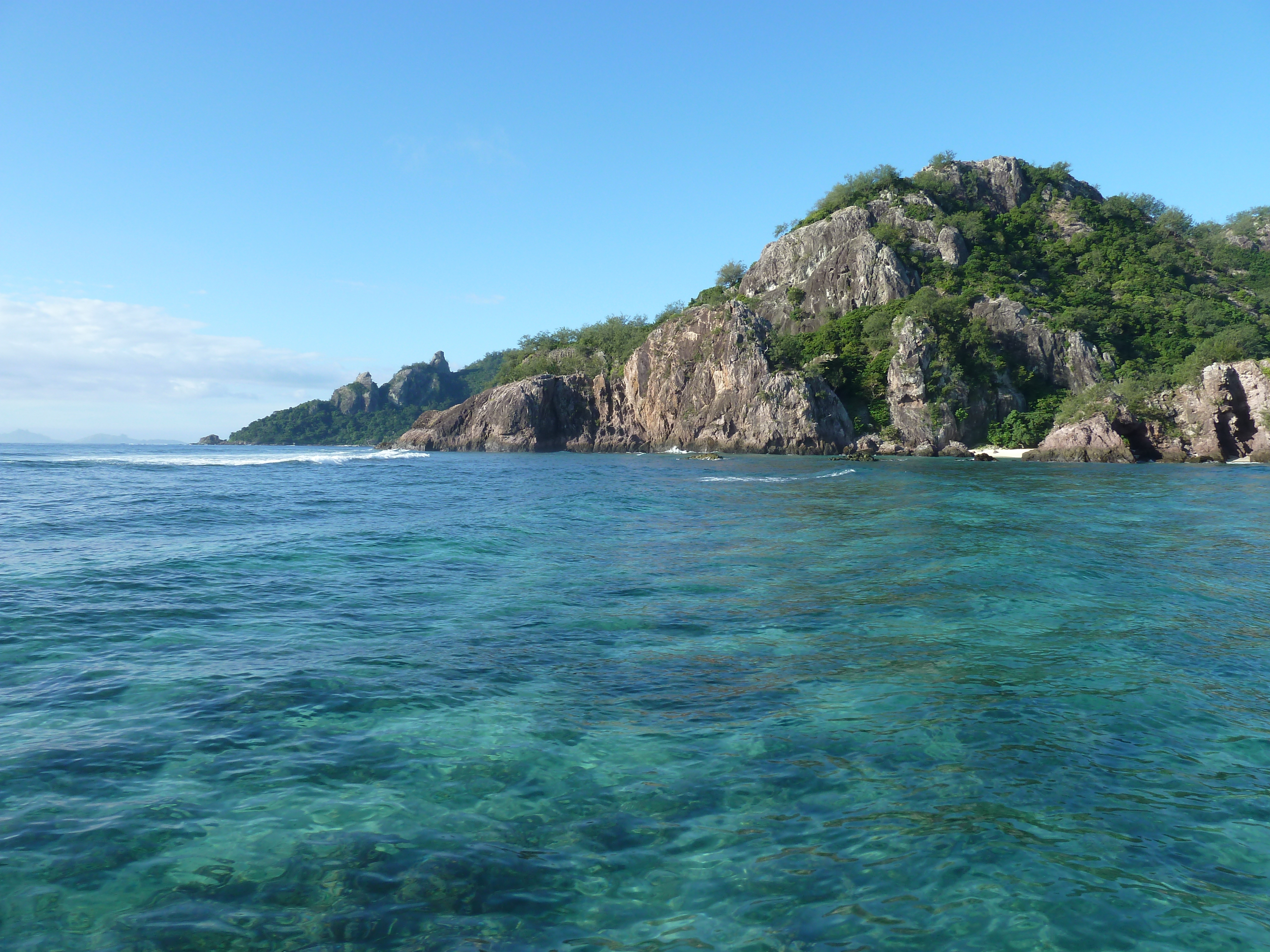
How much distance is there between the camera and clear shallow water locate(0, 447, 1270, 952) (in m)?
4.49

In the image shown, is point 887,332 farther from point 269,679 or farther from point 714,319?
point 269,679

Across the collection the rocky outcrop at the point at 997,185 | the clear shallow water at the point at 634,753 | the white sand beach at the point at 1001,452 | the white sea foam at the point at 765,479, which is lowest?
the clear shallow water at the point at 634,753

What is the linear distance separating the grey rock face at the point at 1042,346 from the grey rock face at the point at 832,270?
1516cm

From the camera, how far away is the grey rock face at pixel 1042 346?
7912cm

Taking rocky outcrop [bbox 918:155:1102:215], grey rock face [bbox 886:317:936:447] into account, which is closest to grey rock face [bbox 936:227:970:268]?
rocky outcrop [bbox 918:155:1102:215]

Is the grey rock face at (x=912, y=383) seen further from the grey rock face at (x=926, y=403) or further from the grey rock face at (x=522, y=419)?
the grey rock face at (x=522, y=419)

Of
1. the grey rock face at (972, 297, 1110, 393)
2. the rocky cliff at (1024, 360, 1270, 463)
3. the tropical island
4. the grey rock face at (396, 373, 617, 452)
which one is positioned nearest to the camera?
the rocky cliff at (1024, 360, 1270, 463)

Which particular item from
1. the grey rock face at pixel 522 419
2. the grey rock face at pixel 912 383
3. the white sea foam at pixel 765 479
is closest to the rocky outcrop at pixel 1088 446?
the grey rock face at pixel 912 383

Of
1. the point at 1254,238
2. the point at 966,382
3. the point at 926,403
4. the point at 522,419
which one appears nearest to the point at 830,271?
the point at 966,382

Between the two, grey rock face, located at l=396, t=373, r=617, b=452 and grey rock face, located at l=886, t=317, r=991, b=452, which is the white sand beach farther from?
grey rock face, located at l=396, t=373, r=617, b=452

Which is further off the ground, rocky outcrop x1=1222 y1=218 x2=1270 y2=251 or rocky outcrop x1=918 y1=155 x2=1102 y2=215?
rocky outcrop x1=918 y1=155 x2=1102 y2=215

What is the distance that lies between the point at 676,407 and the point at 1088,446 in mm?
56107

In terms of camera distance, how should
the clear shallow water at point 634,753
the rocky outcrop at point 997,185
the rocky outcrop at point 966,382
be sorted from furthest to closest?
the rocky outcrop at point 997,185, the rocky outcrop at point 966,382, the clear shallow water at point 634,753

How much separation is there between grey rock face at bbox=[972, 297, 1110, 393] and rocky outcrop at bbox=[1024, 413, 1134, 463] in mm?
17572
